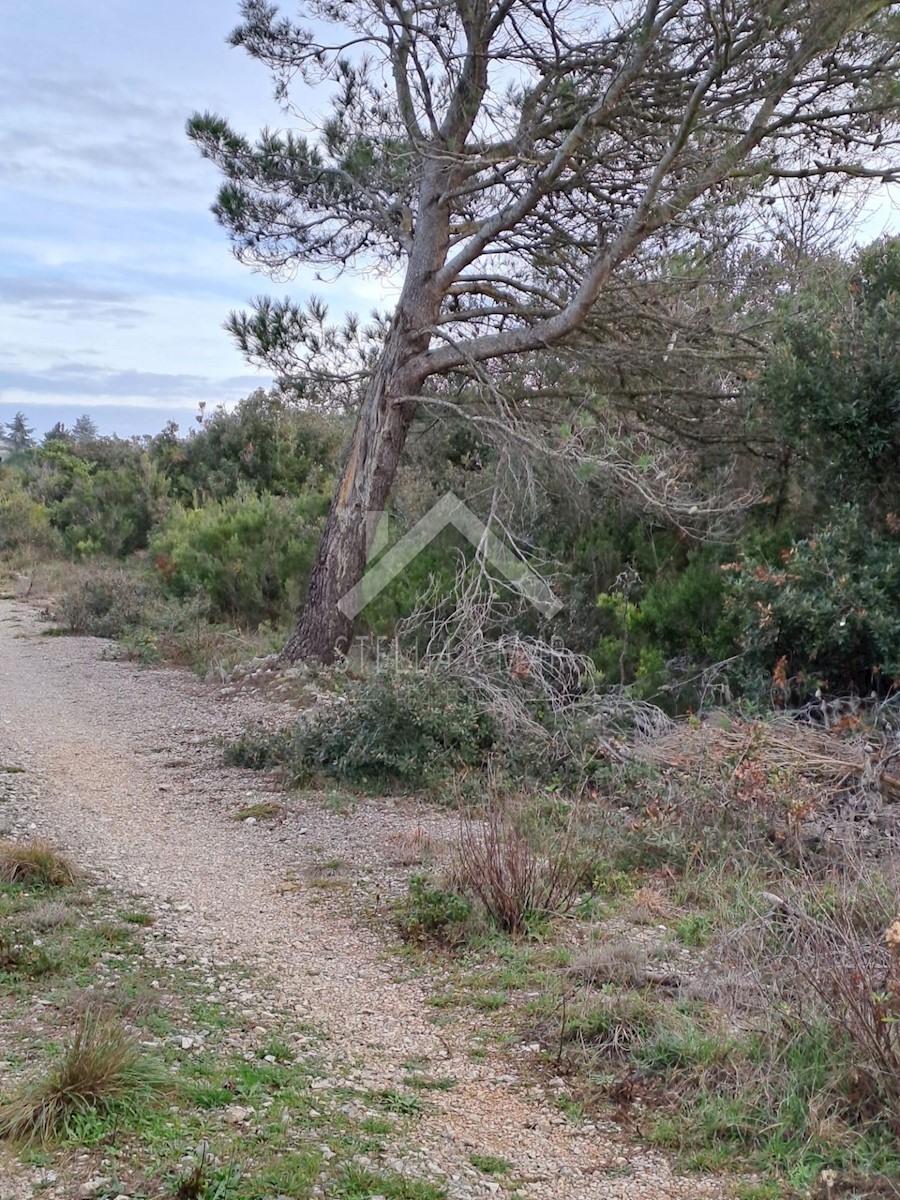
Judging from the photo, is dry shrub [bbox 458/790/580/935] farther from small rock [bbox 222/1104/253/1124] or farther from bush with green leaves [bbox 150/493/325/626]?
bush with green leaves [bbox 150/493/325/626]

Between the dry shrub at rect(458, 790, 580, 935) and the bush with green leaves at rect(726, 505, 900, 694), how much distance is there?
3021mm

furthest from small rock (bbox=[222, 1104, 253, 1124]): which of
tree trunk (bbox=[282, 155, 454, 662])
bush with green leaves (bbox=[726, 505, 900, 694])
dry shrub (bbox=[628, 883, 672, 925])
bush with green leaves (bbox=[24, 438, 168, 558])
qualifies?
bush with green leaves (bbox=[24, 438, 168, 558])

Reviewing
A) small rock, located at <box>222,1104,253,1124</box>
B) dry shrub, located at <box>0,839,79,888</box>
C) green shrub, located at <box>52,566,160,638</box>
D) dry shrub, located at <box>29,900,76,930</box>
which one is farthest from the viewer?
green shrub, located at <box>52,566,160,638</box>

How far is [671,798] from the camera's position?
5.51 meters

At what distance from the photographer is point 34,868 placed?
15.3ft

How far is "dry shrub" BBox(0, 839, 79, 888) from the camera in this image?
462 cm

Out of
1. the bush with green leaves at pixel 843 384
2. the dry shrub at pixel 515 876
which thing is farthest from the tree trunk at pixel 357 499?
the dry shrub at pixel 515 876

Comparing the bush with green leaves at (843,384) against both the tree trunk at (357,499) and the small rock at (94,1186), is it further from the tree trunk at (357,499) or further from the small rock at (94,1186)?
the small rock at (94,1186)

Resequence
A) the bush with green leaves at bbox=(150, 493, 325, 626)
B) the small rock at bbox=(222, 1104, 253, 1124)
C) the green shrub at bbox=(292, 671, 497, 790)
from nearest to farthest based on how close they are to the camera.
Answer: the small rock at bbox=(222, 1104, 253, 1124) → the green shrub at bbox=(292, 671, 497, 790) → the bush with green leaves at bbox=(150, 493, 325, 626)

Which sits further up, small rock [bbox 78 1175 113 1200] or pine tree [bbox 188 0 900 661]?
pine tree [bbox 188 0 900 661]

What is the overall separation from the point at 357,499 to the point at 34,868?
5694 mm

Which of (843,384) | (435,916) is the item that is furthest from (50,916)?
(843,384)

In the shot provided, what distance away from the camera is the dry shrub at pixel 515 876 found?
14.5ft

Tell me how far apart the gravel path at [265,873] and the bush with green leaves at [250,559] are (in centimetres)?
355
